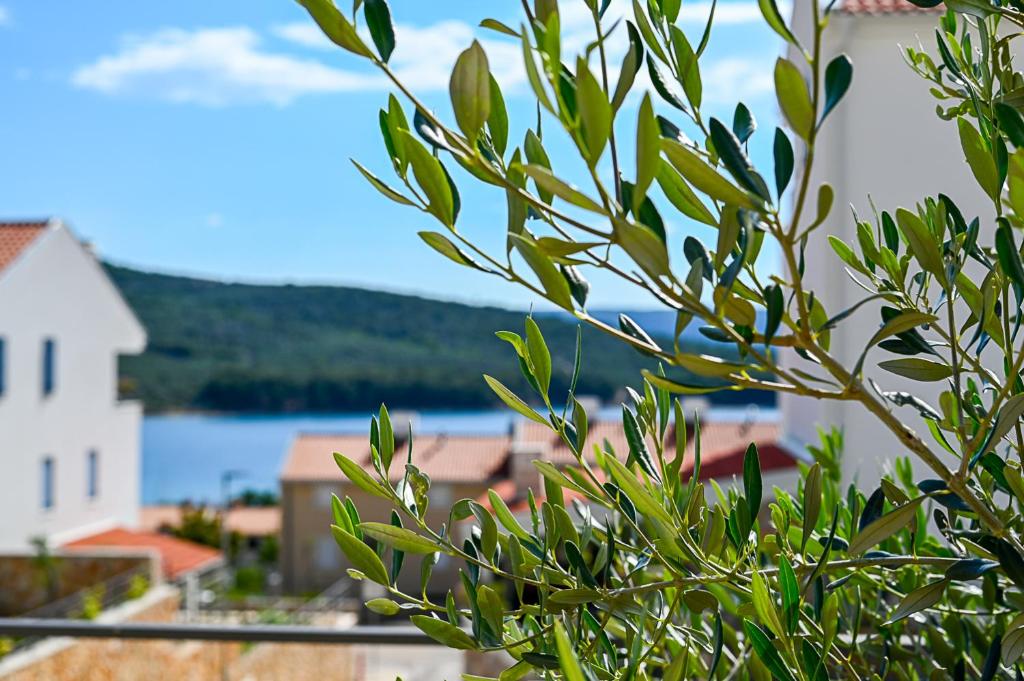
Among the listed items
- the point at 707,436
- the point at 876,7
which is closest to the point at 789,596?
the point at 876,7

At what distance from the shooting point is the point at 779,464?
15.2 feet

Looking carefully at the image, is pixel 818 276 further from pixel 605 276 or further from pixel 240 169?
pixel 240 169

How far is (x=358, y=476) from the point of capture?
0.60m

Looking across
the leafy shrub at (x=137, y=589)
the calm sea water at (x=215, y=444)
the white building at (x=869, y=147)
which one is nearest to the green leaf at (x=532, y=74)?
the white building at (x=869, y=147)

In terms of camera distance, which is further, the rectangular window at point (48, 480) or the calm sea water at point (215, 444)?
the calm sea water at point (215, 444)

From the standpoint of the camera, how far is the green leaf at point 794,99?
1.19 ft

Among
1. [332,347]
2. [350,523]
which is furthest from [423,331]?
[350,523]

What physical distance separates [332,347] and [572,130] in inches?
1411

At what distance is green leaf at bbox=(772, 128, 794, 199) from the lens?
434 millimetres

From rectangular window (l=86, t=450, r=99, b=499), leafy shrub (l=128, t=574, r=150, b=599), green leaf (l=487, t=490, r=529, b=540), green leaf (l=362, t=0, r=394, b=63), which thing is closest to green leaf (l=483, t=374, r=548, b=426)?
green leaf (l=487, t=490, r=529, b=540)

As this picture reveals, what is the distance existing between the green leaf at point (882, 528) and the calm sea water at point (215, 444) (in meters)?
29.2

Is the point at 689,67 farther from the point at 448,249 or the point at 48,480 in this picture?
the point at 48,480

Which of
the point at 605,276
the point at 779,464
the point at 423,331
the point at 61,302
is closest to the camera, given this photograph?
the point at 605,276

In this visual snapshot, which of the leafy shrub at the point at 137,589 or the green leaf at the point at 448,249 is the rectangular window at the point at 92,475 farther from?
the green leaf at the point at 448,249
